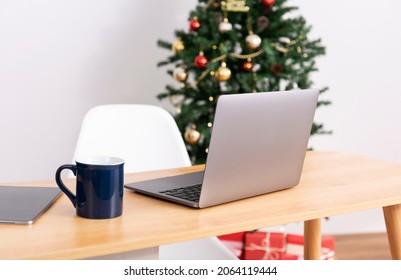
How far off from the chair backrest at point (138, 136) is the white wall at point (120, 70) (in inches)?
44.6

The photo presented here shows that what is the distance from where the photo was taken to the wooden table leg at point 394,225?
1.39 metres

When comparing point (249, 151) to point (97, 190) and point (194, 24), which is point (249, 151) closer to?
point (97, 190)

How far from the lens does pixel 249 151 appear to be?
47.6 inches

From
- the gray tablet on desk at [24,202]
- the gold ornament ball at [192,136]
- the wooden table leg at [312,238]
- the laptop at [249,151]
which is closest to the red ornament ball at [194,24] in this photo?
the gold ornament ball at [192,136]

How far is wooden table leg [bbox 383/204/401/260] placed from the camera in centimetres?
139

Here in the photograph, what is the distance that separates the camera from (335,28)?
127 inches

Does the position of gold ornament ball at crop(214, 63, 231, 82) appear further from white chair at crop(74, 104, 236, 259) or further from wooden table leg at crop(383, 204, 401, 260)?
wooden table leg at crop(383, 204, 401, 260)

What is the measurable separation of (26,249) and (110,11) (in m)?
2.16

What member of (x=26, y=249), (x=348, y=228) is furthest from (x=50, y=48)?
(x=26, y=249)

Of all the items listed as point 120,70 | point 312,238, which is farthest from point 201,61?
point 312,238

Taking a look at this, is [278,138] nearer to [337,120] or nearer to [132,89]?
[132,89]

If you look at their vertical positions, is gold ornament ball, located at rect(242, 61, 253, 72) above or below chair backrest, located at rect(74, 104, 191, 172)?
above

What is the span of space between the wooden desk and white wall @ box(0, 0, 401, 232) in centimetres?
150

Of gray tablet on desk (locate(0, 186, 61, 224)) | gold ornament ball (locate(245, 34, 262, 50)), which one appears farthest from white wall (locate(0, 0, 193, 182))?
gray tablet on desk (locate(0, 186, 61, 224))
